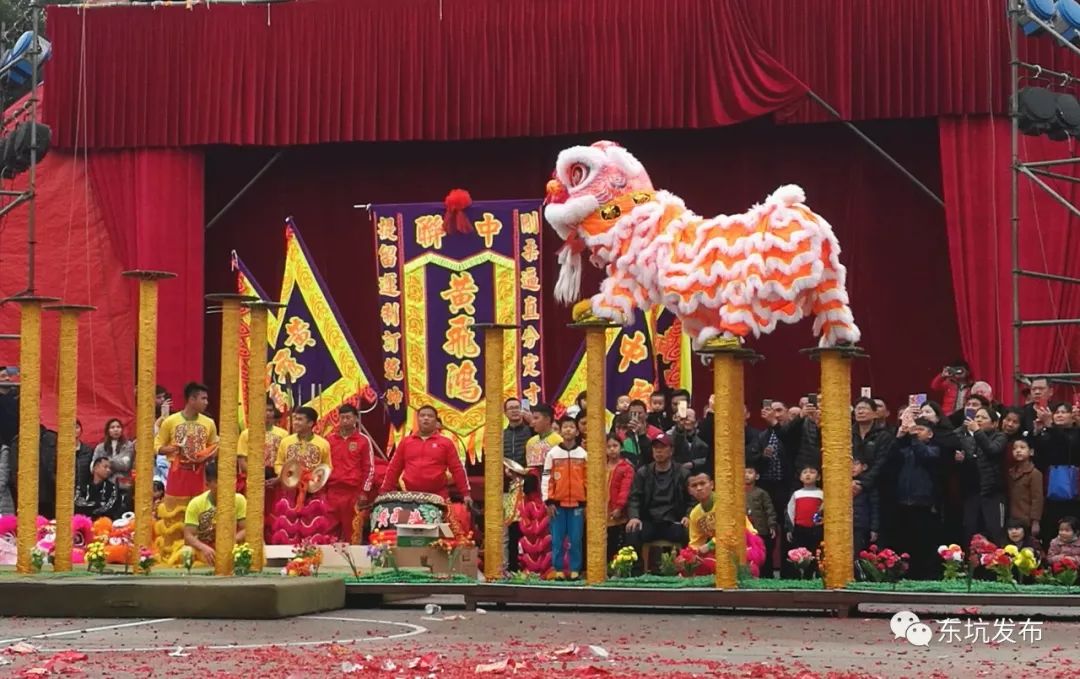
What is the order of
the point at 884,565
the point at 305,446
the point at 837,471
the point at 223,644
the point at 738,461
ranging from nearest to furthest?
the point at 223,644 → the point at 837,471 → the point at 884,565 → the point at 738,461 → the point at 305,446

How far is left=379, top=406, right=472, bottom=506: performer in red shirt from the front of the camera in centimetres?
1459

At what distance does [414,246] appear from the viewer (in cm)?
1945

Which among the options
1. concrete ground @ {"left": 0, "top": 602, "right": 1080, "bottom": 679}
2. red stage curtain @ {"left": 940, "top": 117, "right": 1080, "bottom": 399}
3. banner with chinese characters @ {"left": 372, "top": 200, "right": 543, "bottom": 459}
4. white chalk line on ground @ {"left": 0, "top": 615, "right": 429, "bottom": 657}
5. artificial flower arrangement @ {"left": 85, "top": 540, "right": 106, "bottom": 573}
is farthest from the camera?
banner with chinese characters @ {"left": 372, "top": 200, "right": 543, "bottom": 459}

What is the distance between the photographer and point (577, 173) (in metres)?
14.5

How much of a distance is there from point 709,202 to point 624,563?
21.5ft

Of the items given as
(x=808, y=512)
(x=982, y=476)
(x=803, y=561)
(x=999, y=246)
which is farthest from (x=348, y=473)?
(x=999, y=246)

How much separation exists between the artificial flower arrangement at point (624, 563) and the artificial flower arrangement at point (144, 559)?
2.94 metres

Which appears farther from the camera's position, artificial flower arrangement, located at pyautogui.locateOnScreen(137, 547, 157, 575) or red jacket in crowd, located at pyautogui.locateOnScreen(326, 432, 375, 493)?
red jacket in crowd, located at pyautogui.locateOnScreen(326, 432, 375, 493)

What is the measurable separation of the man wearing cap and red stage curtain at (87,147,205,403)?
620 cm

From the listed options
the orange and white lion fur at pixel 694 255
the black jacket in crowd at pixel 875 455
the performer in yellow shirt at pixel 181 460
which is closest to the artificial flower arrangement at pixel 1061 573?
the black jacket in crowd at pixel 875 455

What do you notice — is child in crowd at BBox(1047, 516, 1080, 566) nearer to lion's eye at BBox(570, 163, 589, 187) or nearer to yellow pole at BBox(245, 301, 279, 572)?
lion's eye at BBox(570, 163, 589, 187)

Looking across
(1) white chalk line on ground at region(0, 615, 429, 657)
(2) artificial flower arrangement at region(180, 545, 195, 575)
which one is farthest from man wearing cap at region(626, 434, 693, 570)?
(2) artificial flower arrangement at region(180, 545, 195, 575)

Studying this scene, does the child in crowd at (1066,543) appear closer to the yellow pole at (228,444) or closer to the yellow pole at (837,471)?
the yellow pole at (837,471)

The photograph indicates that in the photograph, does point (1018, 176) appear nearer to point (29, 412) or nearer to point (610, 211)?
point (610, 211)
